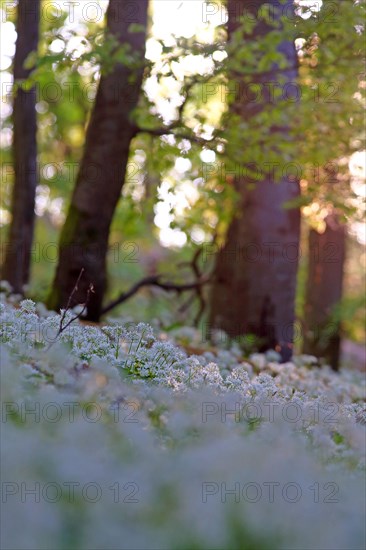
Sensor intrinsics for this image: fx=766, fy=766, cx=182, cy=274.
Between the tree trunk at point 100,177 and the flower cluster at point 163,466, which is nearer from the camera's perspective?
the flower cluster at point 163,466

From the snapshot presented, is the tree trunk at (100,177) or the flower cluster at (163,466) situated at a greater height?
the tree trunk at (100,177)

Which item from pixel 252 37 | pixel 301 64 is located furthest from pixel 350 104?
pixel 252 37

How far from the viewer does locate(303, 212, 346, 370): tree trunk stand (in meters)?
15.3

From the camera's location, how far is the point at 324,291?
15.6 meters

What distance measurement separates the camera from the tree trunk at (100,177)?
10625 millimetres

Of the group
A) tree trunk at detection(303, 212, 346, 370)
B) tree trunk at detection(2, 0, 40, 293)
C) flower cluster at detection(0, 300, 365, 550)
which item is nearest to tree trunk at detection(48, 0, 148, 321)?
tree trunk at detection(2, 0, 40, 293)

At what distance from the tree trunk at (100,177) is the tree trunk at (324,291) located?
5.85 metres

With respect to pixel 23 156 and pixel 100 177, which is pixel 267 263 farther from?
pixel 23 156

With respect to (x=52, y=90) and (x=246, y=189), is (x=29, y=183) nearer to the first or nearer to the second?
(x=246, y=189)

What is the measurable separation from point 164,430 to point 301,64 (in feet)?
25.4

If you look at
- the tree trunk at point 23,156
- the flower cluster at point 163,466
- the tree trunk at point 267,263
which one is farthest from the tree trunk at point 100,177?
the flower cluster at point 163,466

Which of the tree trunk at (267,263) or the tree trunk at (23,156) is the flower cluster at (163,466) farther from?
the tree trunk at (23,156)

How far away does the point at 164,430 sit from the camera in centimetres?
380

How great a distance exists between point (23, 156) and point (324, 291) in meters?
6.87
